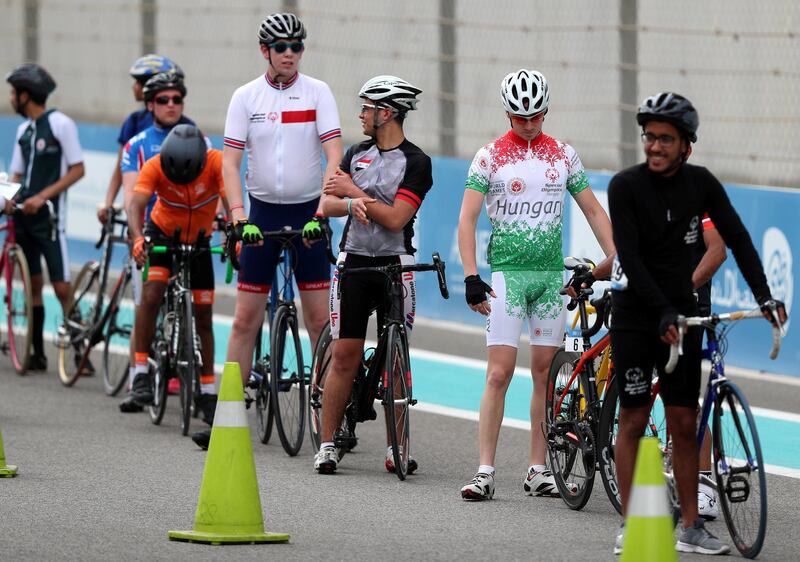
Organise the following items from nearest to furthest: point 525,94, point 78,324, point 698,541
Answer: point 698,541 < point 525,94 < point 78,324

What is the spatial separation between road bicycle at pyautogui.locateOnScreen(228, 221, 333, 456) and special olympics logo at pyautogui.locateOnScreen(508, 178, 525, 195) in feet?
5.07

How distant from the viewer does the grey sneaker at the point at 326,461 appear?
33.5 feet

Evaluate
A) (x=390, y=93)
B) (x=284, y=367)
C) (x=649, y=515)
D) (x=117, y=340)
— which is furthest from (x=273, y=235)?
(x=649, y=515)

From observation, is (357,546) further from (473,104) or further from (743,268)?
(473,104)

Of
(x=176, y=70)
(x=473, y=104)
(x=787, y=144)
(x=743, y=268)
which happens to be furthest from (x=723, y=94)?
(x=743, y=268)

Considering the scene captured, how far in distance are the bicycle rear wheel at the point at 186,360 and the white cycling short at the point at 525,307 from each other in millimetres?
2654

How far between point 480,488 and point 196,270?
10.6 ft

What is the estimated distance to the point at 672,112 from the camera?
7688 mm

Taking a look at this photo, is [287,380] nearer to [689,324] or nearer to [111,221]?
[111,221]

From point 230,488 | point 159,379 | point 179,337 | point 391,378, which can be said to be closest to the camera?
point 230,488

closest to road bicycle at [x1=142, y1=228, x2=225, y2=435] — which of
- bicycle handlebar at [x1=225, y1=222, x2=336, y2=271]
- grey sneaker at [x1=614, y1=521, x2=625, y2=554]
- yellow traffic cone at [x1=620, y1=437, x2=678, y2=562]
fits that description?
bicycle handlebar at [x1=225, y1=222, x2=336, y2=271]

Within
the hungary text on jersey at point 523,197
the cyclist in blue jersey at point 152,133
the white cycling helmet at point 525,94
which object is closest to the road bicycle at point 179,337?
the cyclist in blue jersey at point 152,133

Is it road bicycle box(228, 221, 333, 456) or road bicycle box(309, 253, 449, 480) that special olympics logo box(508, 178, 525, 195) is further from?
road bicycle box(228, 221, 333, 456)

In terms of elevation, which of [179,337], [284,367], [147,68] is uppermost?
[147,68]
